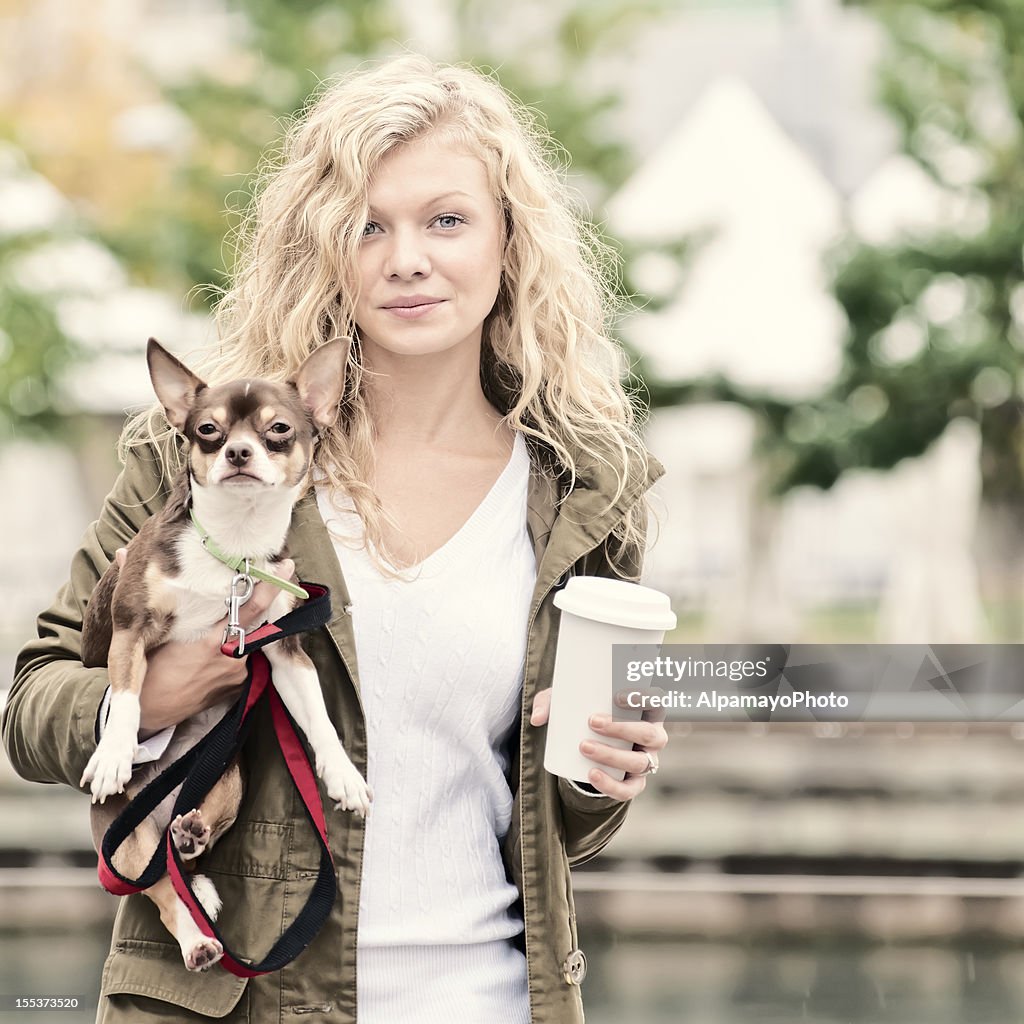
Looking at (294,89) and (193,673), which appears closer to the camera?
(193,673)

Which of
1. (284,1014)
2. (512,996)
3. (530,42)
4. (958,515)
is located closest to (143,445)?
(284,1014)

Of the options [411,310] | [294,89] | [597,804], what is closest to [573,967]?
[597,804]

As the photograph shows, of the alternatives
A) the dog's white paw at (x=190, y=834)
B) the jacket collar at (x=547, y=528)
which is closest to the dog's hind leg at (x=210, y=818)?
the dog's white paw at (x=190, y=834)

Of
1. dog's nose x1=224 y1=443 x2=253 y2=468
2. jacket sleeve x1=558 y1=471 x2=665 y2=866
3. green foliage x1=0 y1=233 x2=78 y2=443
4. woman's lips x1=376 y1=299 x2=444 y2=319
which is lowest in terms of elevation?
jacket sleeve x1=558 y1=471 x2=665 y2=866

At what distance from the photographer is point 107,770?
1735mm

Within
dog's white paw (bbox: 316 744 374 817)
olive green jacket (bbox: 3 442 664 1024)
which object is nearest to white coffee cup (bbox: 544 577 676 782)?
olive green jacket (bbox: 3 442 664 1024)

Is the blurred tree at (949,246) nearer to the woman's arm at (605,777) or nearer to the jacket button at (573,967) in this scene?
the woman's arm at (605,777)

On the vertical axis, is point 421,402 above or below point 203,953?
above

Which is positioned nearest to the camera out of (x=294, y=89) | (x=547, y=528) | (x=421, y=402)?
(x=547, y=528)

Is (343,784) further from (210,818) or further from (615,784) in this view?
(615,784)

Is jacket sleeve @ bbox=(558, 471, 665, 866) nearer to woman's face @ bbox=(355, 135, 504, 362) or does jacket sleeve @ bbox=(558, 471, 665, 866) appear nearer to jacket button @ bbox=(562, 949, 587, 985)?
jacket button @ bbox=(562, 949, 587, 985)

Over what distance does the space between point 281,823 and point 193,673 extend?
0.83ft

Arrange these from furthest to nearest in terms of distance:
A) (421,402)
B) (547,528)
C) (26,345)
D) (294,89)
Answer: (26,345) < (294,89) < (421,402) < (547,528)

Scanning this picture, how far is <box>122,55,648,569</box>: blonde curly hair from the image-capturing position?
203 cm
